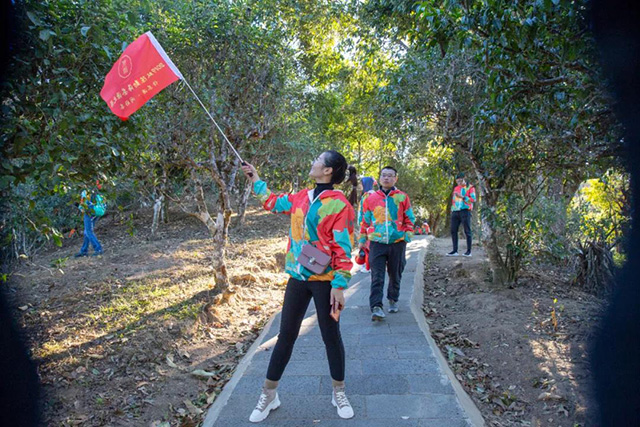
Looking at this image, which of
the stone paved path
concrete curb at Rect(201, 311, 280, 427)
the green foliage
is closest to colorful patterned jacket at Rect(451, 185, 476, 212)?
the green foliage

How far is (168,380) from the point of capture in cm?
421

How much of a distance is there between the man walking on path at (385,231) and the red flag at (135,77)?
284 cm

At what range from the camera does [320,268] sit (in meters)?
3.05

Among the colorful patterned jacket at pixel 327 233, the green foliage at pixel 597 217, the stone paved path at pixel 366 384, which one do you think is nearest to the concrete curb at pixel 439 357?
the stone paved path at pixel 366 384

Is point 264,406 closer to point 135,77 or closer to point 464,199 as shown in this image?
point 135,77

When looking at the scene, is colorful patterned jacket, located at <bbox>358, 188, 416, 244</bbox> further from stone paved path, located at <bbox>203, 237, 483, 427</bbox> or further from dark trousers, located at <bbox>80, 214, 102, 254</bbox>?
dark trousers, located at <bbox>80, 214, 102, 254</bbox>

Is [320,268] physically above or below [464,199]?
below

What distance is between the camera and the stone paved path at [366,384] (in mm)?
3232

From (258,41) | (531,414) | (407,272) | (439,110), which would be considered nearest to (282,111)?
(258,41)

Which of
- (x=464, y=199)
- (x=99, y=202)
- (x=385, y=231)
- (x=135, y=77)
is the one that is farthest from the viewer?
(x=464, y=199)

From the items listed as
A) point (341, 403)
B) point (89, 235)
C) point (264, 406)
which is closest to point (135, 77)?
point (264, 406)

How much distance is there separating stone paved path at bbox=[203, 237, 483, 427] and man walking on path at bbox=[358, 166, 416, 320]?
1.44 ft

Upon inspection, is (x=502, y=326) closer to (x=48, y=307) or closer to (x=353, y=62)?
(x=48, y=307)

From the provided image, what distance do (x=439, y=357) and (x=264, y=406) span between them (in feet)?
6.13
